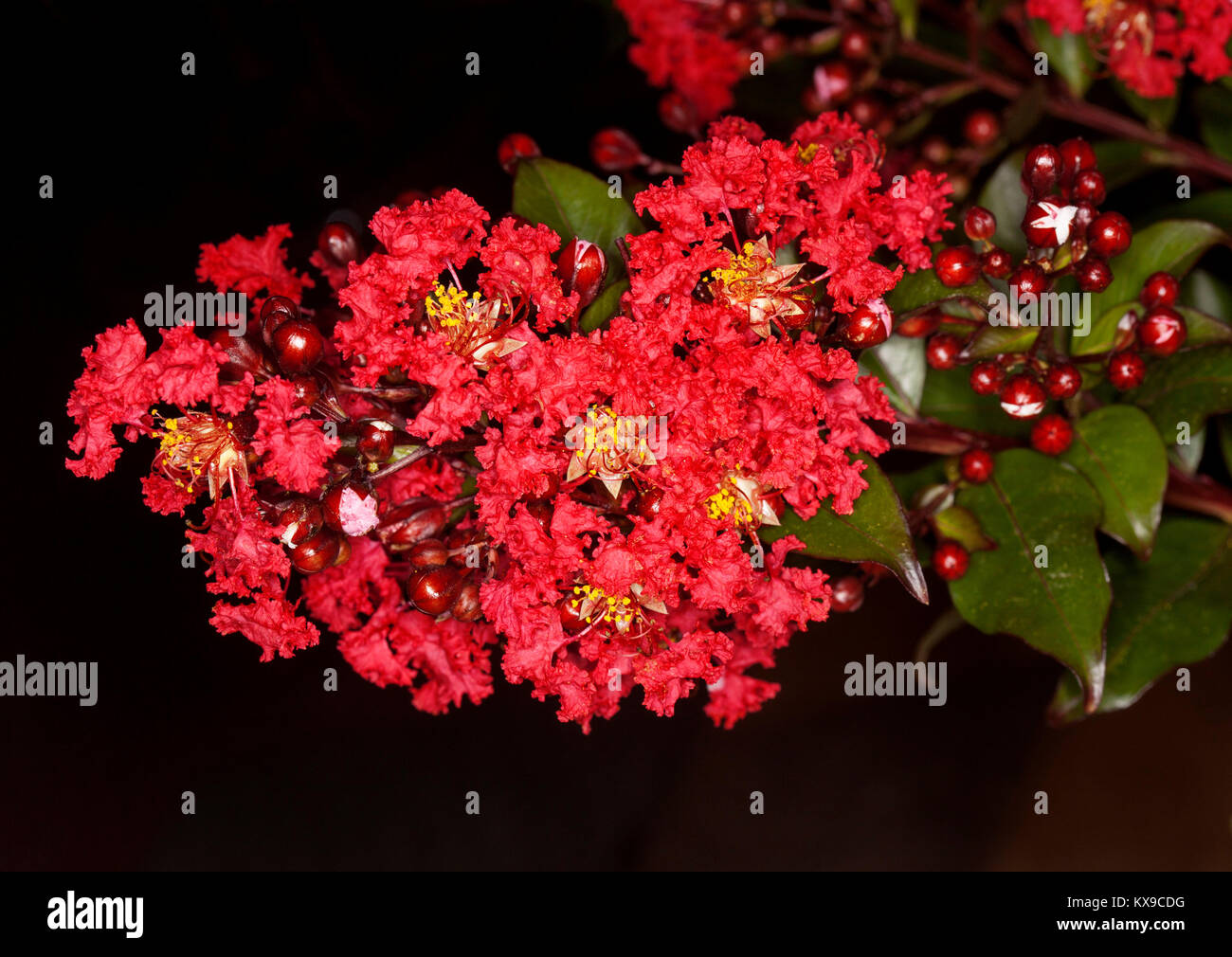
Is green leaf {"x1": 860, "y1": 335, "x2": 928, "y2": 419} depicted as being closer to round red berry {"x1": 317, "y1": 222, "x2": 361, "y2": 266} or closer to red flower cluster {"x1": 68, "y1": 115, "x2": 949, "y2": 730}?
red flower cluster {"x1": 68, "y1": 115, "x2": 949, "y2": 730}

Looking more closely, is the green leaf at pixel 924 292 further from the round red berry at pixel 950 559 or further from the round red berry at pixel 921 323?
the round red berry at pixel 950 559

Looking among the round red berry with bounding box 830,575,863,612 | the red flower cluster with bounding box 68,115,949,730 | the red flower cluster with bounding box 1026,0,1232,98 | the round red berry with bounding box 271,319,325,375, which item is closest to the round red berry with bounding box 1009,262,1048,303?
the red flower cluster with bounding box 68,115,949,730

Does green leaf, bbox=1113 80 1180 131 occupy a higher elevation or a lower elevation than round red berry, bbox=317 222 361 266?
higher

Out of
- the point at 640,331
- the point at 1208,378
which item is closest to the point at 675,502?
the point at 640,331

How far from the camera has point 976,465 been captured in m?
1.14

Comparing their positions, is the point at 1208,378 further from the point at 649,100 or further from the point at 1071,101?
the point at 649,100

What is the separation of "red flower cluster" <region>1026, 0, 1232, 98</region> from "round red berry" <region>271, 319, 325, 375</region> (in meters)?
1.02

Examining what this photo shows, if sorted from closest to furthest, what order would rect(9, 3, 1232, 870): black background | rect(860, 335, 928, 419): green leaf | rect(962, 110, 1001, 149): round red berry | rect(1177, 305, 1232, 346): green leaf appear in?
rect(1177, 305, 1232, 346): green leaf < rect(860, 335, 928, 419): green leaf < rect(962, 110, 1001, 149): round red berry < rect(9, 3, 1232, 870): black background

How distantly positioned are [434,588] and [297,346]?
246 mm

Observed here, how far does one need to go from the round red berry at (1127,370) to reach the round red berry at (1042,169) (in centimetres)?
21

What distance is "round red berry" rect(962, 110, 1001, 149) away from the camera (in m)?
1.47

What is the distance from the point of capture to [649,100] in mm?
1755

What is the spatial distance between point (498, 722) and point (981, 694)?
33.5 inches

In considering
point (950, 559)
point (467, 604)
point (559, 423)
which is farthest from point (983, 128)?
point (467, 604)
